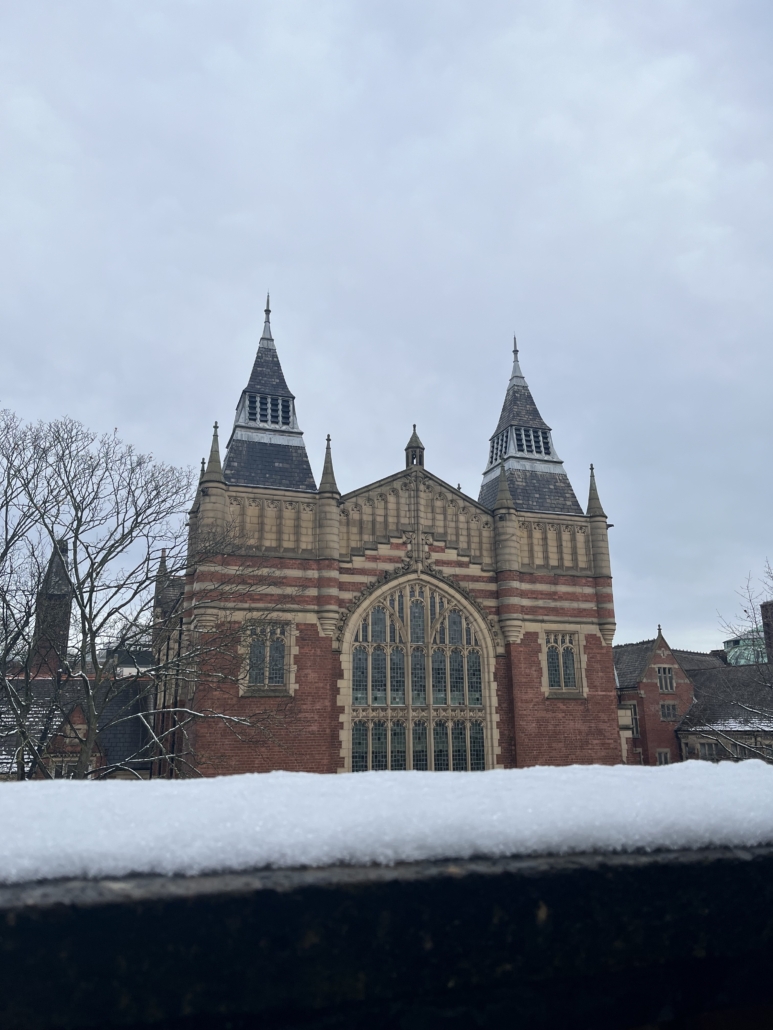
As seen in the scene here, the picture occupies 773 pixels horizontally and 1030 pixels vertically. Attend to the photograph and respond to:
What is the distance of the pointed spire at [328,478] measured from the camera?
26.3 m

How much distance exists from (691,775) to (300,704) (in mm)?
22474

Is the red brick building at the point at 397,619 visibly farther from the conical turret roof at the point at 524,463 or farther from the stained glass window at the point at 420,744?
the conical turret roof at the point at 524,463

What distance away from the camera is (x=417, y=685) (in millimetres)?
25578

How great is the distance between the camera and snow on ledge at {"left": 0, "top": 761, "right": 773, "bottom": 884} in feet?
4.53

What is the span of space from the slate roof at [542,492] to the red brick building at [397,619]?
1.91 ft

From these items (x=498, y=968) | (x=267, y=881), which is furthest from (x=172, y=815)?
(x=498, y=968)

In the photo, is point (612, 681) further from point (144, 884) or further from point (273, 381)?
point (144, 884)

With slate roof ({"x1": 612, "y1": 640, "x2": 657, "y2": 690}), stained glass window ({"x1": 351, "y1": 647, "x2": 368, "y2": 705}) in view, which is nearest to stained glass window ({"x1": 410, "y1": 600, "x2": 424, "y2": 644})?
stained glass window ({"x1": 351, "y1": 647, "x2": 368, "y2": 705})

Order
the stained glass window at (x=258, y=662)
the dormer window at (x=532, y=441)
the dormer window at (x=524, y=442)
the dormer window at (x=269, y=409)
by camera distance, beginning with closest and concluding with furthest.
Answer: the stained glass window at (x=258, y=662) → the dormer window at (x=269, y=409) → the dormer window at (x=524, y=442) → the dormer window at (x=532, y=441)

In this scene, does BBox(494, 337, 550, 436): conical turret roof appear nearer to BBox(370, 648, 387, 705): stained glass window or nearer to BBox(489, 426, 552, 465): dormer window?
BBox(489, 426, 552, 465): dormer window

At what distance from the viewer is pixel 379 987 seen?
4.74ft

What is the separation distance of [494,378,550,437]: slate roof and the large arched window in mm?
10844

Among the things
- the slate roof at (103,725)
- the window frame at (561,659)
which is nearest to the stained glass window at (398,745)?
the window frame at (561,659)

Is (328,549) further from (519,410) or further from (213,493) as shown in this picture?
(519,410)
